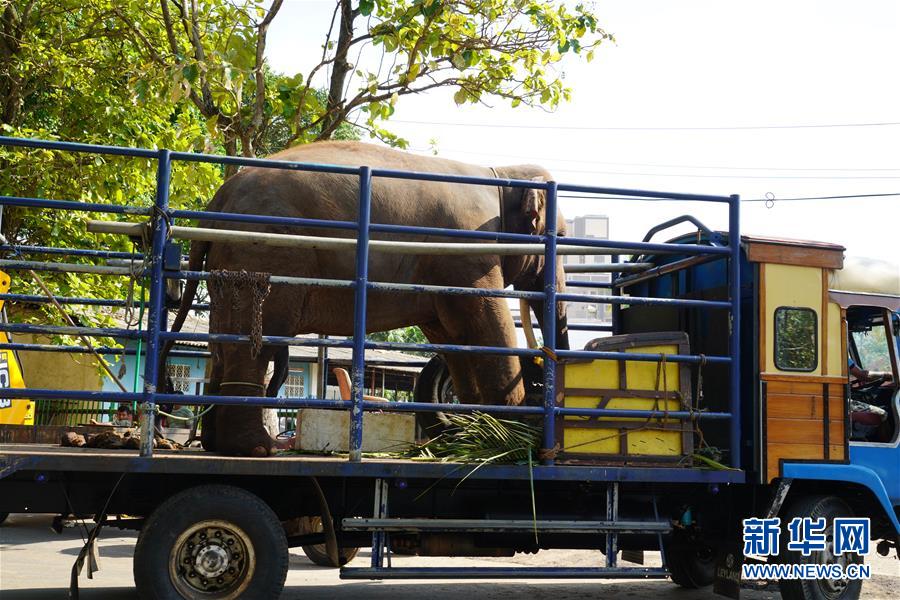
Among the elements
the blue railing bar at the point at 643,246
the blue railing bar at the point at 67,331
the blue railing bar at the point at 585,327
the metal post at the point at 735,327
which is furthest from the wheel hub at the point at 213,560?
the blue railing bar at the point at 585,327

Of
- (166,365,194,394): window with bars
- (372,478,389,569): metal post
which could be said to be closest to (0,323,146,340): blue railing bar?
(166,365,194,394): window with bars

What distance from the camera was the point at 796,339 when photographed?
6.72 metres

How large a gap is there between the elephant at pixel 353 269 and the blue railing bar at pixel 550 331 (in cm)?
74

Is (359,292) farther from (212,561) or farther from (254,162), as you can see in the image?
(212,561)

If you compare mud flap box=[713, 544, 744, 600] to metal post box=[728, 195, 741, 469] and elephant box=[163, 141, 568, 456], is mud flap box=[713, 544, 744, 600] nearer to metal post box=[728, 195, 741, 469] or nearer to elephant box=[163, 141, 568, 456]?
metal post box=[728, 195, 741, 469]

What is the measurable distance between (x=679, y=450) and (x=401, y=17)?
5.86 m

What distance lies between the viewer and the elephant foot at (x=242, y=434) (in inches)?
245

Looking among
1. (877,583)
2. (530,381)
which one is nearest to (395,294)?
(530,381)

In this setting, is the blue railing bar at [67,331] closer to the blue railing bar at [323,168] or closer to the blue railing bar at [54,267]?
the blue railing bar at [54,267]

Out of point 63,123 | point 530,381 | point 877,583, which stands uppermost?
point 63,123

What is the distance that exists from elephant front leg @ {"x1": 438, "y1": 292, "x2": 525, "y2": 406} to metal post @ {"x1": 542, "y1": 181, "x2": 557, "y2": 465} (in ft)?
2.24

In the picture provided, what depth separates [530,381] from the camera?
8.02 meters

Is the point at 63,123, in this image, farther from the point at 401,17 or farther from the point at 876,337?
the point at 876,337

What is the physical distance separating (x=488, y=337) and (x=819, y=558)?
2745mm
